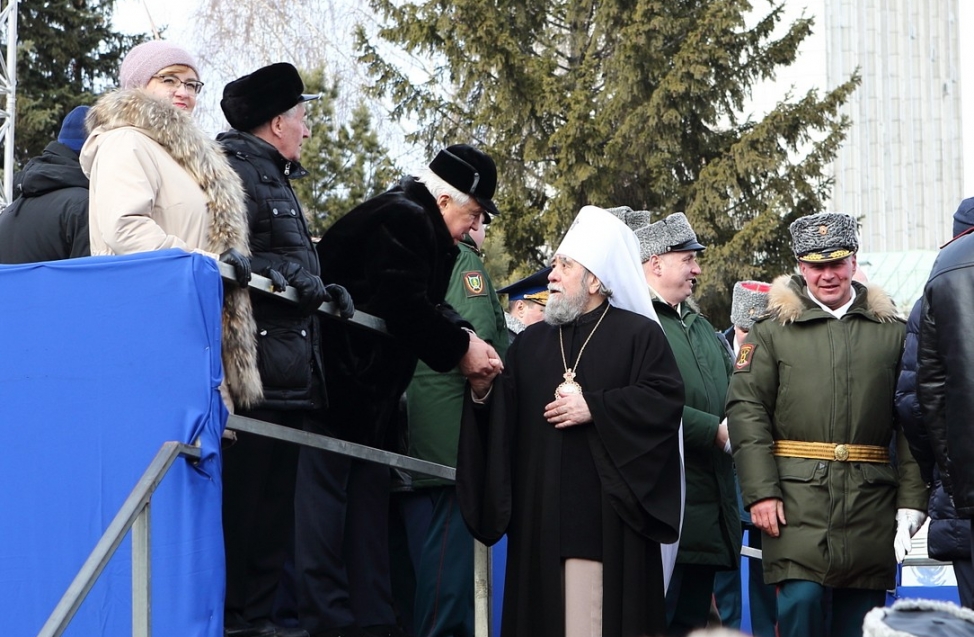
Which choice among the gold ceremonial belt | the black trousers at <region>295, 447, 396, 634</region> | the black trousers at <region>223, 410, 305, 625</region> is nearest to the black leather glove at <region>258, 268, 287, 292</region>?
the black trousers at <region>223, 410, 305, 625</region>

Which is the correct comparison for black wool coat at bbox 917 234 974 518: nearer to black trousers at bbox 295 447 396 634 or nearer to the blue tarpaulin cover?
black trousers at bbox 295 447 396 634

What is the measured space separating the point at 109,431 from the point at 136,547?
0.37 meters

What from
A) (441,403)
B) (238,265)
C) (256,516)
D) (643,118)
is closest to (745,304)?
(441,403)

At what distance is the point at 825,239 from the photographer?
612cm

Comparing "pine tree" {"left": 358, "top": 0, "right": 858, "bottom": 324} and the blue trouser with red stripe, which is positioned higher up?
"pine tree" {"left": 358, "top": 0, "right": 858, "bottom": 324}

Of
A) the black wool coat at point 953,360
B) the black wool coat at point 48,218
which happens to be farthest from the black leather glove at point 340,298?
the black wool coat at point 953,360

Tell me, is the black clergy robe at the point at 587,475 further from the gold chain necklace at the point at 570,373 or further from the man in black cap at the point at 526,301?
the man in black cap at the point at 526,301

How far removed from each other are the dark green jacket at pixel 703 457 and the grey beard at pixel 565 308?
86cm

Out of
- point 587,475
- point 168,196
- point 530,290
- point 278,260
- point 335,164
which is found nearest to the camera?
point 168,196

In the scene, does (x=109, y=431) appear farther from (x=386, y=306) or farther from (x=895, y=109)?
(x=895, y=109)

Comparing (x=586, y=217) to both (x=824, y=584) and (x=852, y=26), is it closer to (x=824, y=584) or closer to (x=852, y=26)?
(x=824, y=584)

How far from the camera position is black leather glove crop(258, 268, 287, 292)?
181 inches

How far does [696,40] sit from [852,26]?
22.0 m

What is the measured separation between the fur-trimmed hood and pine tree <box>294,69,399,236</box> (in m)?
13.6
